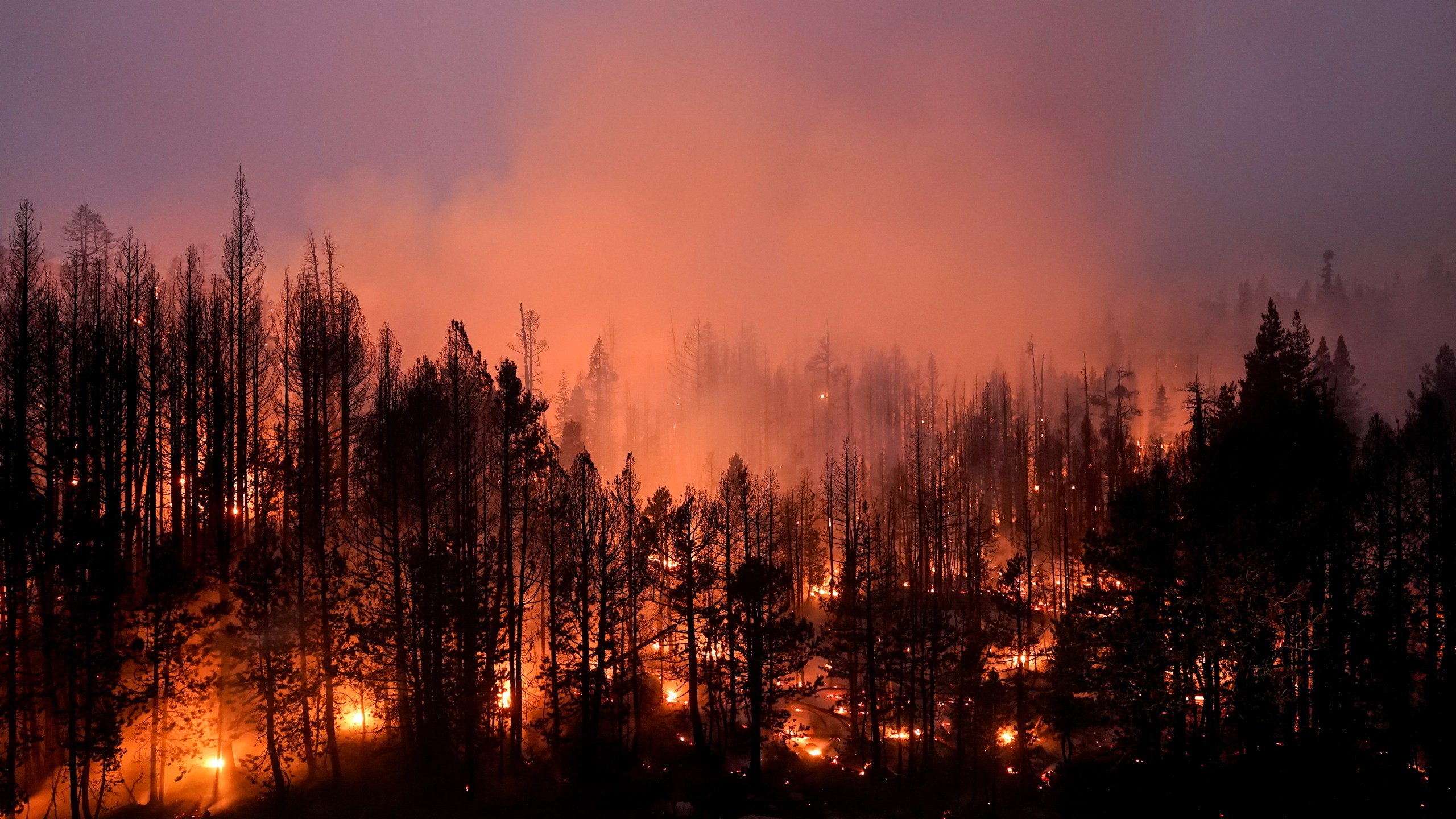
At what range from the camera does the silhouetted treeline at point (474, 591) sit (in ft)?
59.9

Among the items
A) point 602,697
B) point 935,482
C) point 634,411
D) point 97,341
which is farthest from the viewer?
point 634,411

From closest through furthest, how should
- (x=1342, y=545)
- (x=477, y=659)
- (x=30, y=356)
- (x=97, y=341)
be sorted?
1. (x=30, y=356)
2. (x=97, y=341)
3. (x=477, y=659)
4. (x=1342, y=545)

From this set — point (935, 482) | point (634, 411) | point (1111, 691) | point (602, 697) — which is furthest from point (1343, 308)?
point (602, 697)

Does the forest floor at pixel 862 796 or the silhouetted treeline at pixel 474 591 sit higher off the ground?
the silhouetted treeline at pixel 474 591

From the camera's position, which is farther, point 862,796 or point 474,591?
point 862,796

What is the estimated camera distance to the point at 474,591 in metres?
21.5

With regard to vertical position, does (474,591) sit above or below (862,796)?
above

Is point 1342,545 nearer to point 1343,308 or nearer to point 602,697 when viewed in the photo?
point 602,697

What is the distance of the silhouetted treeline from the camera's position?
1825cm

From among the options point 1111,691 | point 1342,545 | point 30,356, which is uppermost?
point 30,356

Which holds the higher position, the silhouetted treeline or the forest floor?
the silhouetted treeline

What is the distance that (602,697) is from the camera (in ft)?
86.4

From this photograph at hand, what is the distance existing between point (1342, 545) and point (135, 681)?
133ft

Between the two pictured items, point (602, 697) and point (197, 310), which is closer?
point (197, 310)
